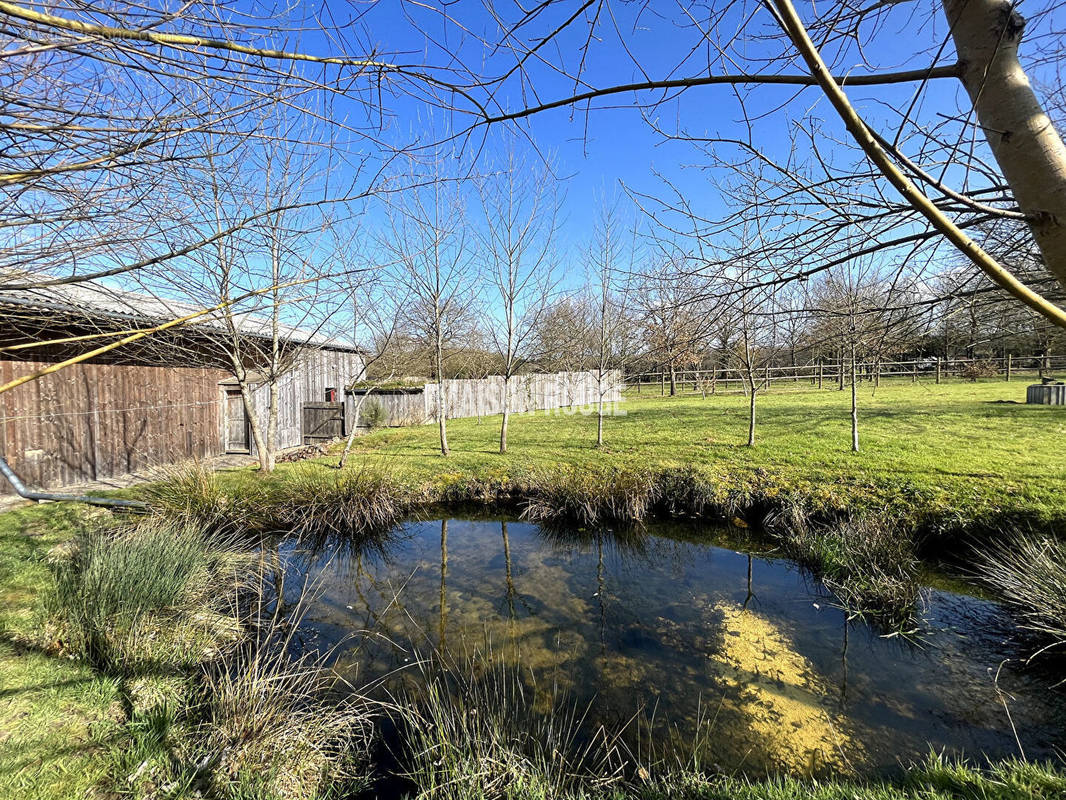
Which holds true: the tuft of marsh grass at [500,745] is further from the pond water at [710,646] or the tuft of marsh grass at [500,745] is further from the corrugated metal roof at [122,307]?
the corrugated metal roof at [122,307]

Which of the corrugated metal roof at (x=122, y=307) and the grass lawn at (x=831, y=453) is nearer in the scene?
the corrugated metal roof at (x=122, y=307)

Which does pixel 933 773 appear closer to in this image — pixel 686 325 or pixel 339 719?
pixel 686 325

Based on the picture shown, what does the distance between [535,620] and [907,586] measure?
12.5 feet

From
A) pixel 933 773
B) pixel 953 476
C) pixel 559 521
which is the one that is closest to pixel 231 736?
pixel 933 773

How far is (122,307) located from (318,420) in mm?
11782

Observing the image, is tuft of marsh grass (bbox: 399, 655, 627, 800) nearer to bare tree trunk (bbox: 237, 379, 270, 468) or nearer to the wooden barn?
the wooden barn

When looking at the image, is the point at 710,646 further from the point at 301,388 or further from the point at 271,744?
the point at 301,388

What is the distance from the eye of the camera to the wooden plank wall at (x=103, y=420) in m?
7.46

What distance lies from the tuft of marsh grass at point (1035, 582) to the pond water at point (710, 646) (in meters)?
0.23

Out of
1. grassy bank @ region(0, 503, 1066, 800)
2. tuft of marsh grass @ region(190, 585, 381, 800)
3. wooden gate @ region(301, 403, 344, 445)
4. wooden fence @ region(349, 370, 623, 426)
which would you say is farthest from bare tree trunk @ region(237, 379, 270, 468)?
wooden fence @ region(349, 370, 623, 426)

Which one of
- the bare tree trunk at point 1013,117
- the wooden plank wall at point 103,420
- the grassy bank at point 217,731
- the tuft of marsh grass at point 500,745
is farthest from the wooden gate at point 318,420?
the bare tree trunk at point 1013,117

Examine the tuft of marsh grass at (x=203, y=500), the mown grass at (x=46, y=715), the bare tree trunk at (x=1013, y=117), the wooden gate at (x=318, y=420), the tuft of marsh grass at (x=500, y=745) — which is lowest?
the tuft of marsh grass at (x=500, y=745)

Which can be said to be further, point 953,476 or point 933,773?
point 953,476

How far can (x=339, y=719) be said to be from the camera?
288 cm
